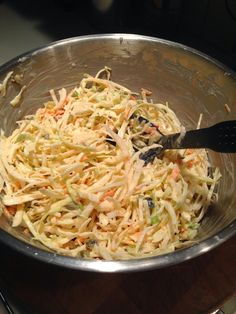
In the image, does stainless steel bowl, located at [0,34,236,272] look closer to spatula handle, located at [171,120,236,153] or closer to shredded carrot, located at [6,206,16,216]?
spatula handle, located at [171,120,236,153]

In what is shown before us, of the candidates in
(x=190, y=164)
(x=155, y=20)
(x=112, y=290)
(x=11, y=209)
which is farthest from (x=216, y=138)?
(x=155, y=20)

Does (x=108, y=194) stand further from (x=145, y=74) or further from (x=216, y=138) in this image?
(x=145, y=74)

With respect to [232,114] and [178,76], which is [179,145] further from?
[178,76]

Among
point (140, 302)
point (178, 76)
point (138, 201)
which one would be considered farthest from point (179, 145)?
point (140, 302)

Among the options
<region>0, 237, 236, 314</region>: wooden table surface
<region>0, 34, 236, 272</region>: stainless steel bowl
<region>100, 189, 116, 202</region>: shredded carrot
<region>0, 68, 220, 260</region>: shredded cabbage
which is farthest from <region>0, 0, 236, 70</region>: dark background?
<region>0, 237, 236, 314</region>: wooden table surface

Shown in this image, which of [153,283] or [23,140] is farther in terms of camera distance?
[23,140]

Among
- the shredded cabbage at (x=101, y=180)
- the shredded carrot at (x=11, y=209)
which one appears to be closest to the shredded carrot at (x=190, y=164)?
the shredded cabbage at (x=101, y=180)
